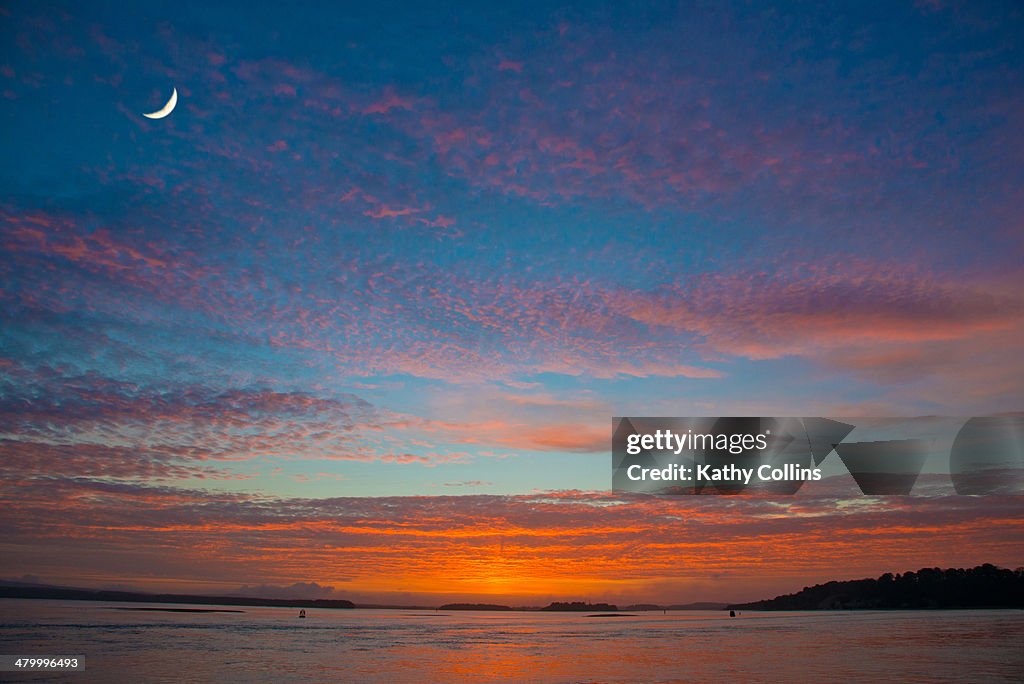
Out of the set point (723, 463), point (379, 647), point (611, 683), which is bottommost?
point (379, 647)

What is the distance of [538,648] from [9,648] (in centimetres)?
4826

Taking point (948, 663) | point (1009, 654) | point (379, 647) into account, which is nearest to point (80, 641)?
point (379, 647)

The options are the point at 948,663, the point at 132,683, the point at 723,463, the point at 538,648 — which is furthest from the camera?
the point at 538,648

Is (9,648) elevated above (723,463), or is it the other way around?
(723,463)

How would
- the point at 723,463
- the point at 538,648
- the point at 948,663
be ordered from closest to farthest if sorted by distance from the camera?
the point at 723,463, the point at 948,663, the point at 538,648

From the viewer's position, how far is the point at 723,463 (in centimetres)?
4756

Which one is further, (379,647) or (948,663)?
(379,647)

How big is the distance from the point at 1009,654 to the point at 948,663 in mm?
11307

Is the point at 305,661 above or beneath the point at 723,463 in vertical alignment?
beneath

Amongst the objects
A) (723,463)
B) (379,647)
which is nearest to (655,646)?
(379,647)

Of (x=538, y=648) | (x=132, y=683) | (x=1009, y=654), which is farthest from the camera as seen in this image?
(x=538, y=648)

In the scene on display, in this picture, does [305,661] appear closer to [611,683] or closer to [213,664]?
[213,664]

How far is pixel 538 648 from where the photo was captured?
74500 mm

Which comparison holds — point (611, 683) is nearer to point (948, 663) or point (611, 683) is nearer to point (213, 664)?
point (948, 663)
